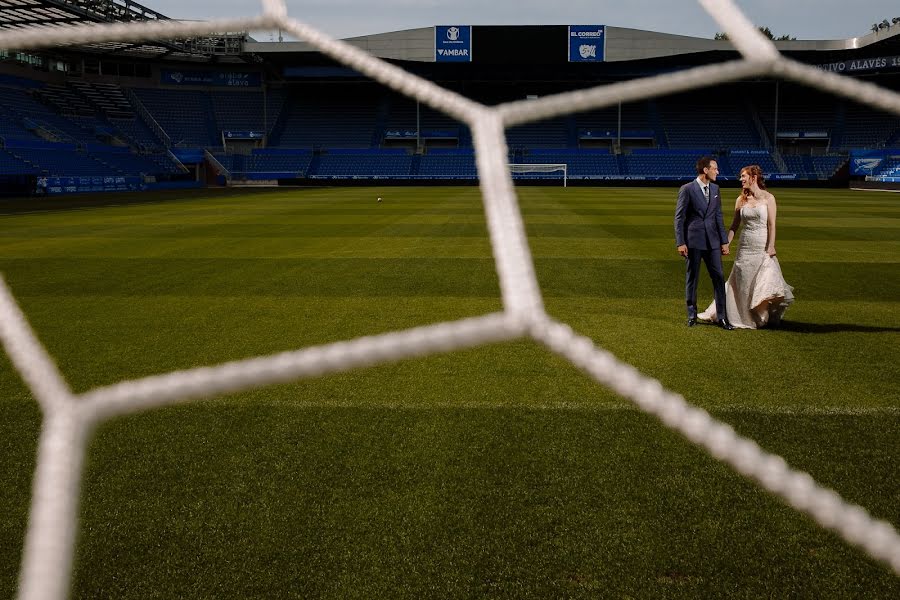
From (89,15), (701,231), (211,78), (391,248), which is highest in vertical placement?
(211,78)

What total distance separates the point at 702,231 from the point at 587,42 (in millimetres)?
14113

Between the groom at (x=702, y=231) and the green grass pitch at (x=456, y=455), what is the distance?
270mm

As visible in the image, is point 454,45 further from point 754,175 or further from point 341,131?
point 341,131

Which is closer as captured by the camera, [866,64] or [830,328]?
[830,328]

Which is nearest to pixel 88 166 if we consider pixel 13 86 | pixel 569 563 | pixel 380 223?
pixel 13 86

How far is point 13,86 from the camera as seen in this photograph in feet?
90.2

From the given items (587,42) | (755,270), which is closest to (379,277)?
(755,270)

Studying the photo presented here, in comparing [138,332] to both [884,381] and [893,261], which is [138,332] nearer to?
[884,381]

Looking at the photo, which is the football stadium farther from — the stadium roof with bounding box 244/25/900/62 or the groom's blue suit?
the stadium roof with bounding box 244/25/900/62

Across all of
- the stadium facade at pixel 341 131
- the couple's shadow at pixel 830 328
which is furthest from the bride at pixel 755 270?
the stadium facade at pixel 341 131

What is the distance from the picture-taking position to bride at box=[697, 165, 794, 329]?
4387 mm

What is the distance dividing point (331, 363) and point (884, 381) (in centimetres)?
326

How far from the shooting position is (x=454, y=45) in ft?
58.8

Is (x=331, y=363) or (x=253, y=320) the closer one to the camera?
(x=331, y=363)
